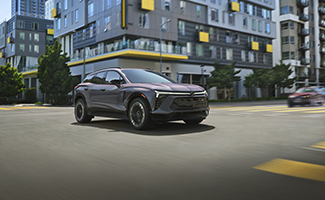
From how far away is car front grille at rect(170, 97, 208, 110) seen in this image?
7.56 meters

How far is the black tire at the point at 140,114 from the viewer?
7.59 m

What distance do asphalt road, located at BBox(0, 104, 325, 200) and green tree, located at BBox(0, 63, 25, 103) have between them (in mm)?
40584

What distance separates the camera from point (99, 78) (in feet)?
31.9

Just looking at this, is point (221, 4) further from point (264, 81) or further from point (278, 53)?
point (278, 53)

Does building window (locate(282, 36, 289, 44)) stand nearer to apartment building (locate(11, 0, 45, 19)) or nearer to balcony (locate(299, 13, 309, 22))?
balcony (locate(299, 13, 309, 22))

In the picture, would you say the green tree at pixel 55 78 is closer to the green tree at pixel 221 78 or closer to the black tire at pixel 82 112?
the green tree at pixel 221 78

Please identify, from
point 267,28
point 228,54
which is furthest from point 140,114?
point 267,28

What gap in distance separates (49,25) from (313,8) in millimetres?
57771

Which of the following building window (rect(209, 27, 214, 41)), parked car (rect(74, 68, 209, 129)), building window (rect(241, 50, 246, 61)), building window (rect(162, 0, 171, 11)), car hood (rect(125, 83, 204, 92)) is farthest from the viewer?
building window (rect(241, 50, 246, 61))

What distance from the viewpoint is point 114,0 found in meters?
34.8

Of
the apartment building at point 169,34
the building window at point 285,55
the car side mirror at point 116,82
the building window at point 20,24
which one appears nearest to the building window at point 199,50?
the apartment building at point 169,34

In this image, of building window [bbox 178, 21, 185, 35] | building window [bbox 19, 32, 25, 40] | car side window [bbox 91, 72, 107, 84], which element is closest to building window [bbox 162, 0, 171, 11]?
building window [bbox 178, 21, 185, 35]

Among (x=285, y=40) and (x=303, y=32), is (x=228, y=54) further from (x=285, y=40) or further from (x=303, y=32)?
(x=303, y=32)

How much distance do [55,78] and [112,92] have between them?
2834 cm
